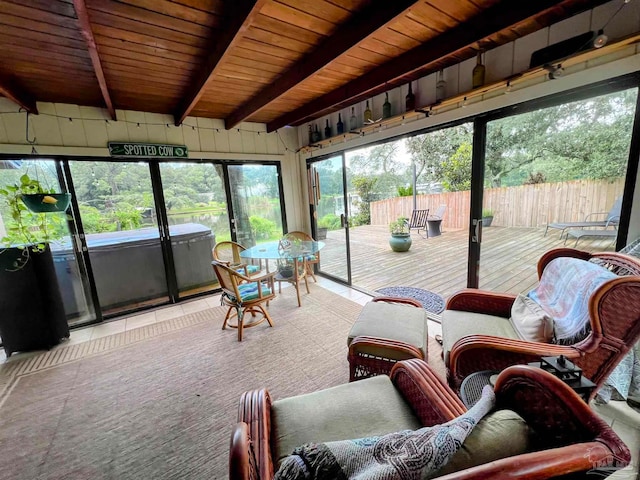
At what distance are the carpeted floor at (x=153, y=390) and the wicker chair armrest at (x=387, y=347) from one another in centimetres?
53

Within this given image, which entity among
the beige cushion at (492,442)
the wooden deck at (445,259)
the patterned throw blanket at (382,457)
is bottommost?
the wooden deck at (445,259)

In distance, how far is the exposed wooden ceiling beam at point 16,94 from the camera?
2.24m

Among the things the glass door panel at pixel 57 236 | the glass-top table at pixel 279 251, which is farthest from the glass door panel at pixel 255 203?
the glass door panel at pixel 57 236

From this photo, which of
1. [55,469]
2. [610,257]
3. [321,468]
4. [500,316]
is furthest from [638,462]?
[55,469]

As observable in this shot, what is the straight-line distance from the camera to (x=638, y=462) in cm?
134

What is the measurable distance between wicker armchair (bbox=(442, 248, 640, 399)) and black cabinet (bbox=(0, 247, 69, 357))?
146 inches

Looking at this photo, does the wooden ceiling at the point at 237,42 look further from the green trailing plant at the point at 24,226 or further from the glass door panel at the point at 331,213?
the glass door panel at the point at 331,213

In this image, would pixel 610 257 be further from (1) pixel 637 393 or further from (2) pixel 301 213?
(2) pixel 301 213

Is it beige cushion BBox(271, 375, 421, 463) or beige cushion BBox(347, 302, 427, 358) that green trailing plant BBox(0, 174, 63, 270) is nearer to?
beige cushion BBox(271, 375, 421, 463)

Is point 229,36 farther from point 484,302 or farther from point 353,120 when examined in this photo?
point 484,302

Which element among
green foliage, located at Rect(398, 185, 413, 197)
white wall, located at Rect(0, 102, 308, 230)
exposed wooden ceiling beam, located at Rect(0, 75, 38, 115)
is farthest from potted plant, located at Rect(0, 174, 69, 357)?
green foliage, located at Rect(398, 185, 413, 197)

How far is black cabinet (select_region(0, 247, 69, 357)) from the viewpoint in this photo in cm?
254

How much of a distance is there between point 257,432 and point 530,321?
164cm

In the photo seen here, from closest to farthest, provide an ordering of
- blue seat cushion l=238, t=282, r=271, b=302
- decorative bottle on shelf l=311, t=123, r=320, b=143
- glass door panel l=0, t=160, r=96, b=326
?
glass door panel l=0, t=160, r=96, b=326, blue seat cushion l=238, t=282, r=271, b=302, decorative bottle on shelf l=311, t=123, r=320, b=143
